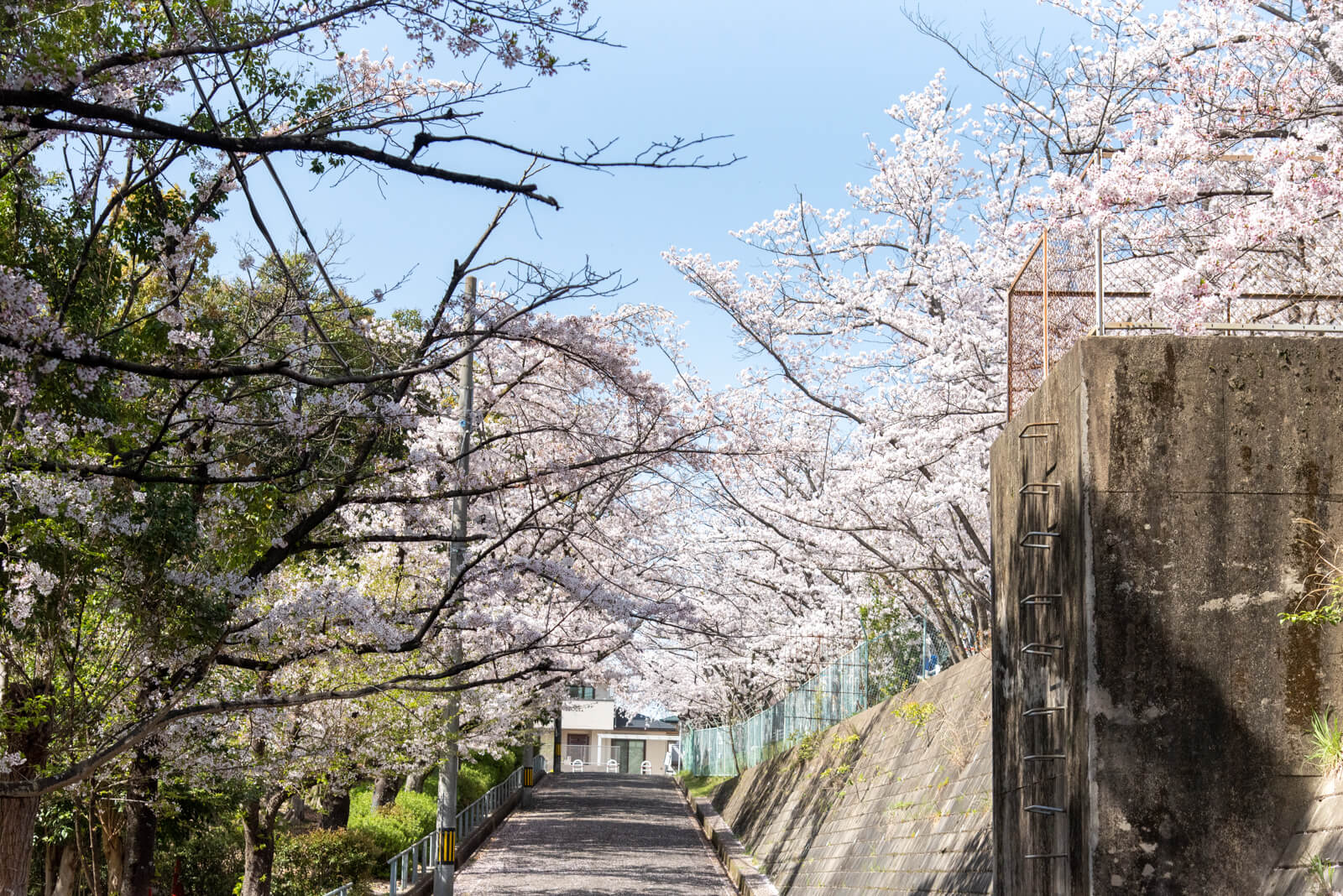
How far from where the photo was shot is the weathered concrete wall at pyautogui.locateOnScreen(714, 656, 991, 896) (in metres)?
11.0

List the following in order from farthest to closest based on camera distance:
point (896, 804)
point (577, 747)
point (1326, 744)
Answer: point (577, 747) < point (896, 804) < point (1326, 744)

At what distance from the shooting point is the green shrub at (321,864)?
17.3 m

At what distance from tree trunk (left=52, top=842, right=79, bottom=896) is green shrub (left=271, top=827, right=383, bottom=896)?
278 cm

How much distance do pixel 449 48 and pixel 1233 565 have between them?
4.85m

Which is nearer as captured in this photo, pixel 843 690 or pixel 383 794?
pixel 843 690

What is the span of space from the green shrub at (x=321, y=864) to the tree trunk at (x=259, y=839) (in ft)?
6.06

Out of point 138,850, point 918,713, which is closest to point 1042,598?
point 918,713

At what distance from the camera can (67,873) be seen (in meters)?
17.3

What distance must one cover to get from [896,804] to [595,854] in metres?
11.4

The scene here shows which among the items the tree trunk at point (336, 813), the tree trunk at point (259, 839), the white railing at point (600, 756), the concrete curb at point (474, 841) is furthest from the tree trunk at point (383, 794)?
the white railing at point (600, 756)

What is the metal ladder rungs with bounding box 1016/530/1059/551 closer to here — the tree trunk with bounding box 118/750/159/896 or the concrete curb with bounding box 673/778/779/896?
the tree trunk with bounding box 118/750/159/896

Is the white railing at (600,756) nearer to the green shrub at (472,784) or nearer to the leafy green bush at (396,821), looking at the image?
the green shrub at (472,784)

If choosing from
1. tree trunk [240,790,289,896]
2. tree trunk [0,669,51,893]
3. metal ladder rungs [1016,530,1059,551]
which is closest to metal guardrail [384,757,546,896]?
tree trunk [240,790,289,896]

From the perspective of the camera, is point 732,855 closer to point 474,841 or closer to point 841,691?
point 841,691
